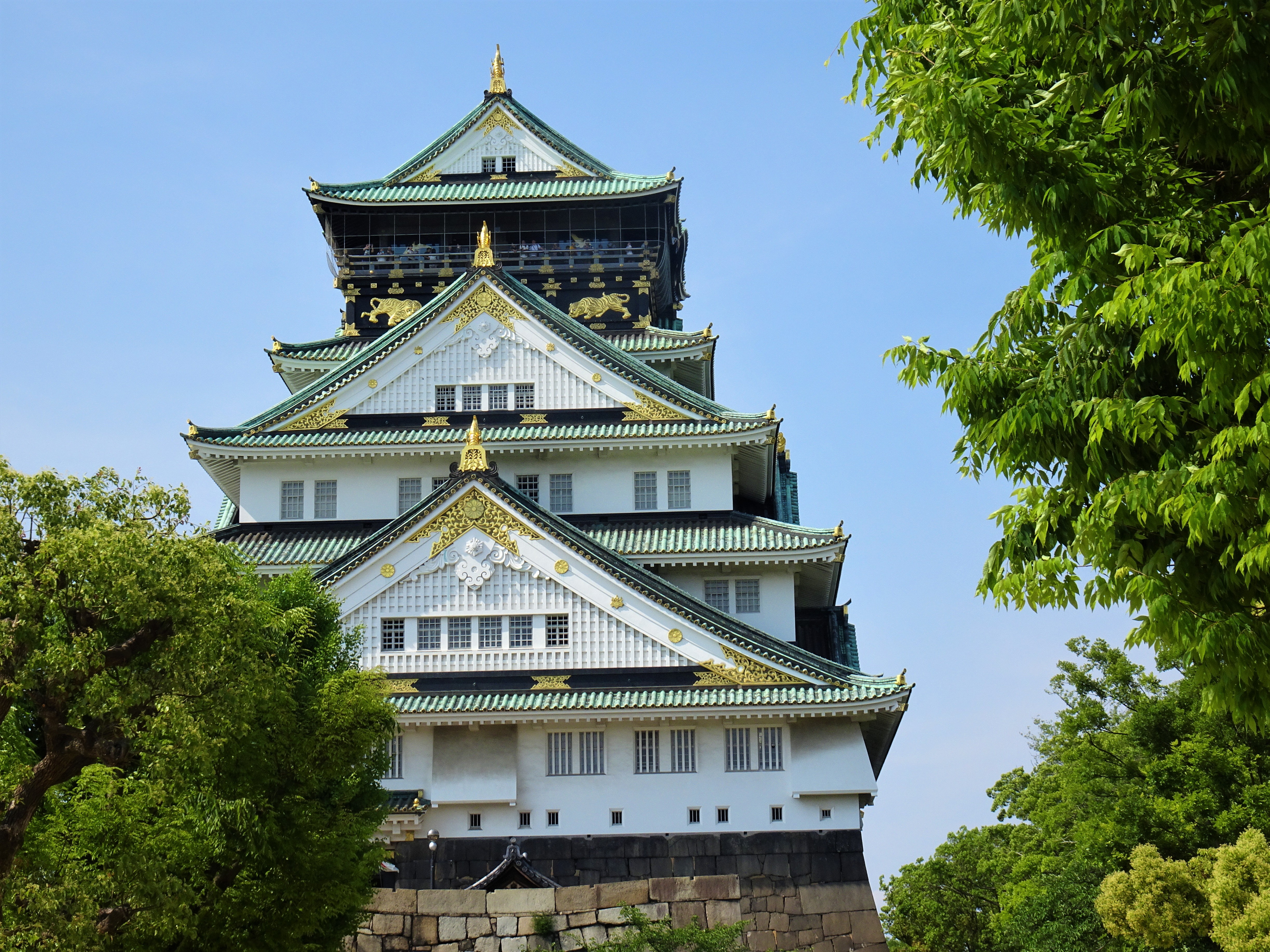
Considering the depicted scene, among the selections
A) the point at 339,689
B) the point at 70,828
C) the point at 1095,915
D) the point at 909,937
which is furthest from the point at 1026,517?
the point at 909,937

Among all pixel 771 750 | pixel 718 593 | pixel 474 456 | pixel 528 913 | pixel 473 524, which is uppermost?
pixel 474 456

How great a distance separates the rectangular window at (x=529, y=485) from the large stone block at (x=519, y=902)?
510 inches

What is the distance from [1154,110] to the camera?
36.1 ft

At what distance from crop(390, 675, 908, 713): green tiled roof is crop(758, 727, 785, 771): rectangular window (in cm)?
111

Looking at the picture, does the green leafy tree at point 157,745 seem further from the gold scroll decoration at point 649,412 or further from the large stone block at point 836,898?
the gold scroll decoration at point 649,412

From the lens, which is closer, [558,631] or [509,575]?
[558,631]

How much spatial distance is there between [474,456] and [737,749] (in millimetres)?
8008

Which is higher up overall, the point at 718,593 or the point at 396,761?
the point at 718,593

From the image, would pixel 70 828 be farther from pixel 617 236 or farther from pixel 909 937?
pixel 909 937

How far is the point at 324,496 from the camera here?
33.8 m

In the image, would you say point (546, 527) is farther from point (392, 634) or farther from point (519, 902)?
point (519, 902)

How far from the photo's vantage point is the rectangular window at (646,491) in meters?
33.3

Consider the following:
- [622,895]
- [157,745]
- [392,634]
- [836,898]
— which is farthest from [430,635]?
[157,745]

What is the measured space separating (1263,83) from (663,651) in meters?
19.3
